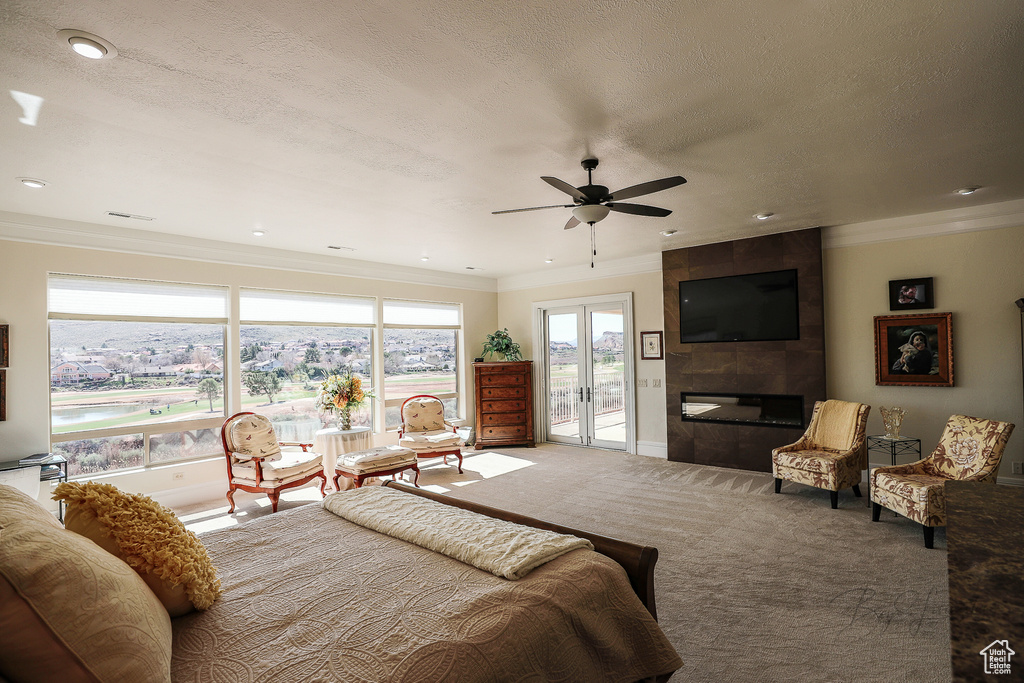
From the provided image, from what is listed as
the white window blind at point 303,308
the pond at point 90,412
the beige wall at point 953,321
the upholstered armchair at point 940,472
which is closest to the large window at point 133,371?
the pond at point 90,412

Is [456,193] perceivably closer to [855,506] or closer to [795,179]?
[795,179]

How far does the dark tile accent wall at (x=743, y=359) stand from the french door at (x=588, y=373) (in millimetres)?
742

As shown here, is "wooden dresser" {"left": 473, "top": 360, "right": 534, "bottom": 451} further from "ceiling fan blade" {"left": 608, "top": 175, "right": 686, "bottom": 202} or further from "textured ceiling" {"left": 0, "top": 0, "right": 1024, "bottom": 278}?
"ceiling fan blade" {"left": 608, "top": 175, "right": 686, "bottom": 202}

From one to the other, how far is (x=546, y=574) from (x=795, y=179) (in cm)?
357

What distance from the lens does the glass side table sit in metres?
4.53

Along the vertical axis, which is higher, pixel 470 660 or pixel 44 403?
pixel 44 403

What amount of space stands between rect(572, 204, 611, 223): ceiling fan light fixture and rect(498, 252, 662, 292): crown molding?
353 centimetres

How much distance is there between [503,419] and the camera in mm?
7594

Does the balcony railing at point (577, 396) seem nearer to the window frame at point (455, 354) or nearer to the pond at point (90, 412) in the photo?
the window frame at point (455, 354)

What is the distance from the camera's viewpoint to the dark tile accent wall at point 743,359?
214 inches

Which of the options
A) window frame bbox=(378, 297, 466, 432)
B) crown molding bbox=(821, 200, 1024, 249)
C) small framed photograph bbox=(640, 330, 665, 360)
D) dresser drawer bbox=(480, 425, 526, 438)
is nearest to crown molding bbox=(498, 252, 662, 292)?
small framed photograph bbox=(640, 330, 665, 360)

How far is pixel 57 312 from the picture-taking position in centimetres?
454

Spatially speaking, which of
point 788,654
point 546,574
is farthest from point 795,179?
point 546,574

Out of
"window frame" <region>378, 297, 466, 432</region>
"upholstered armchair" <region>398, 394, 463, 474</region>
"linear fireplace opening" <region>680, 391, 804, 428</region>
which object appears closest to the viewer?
"linear fireplace opening" <region>680, 391, 804, 428</region>
